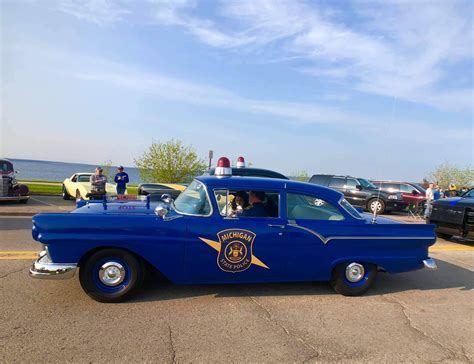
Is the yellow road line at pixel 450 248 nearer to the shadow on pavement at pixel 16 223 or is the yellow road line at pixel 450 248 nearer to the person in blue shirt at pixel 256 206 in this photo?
the person in blue shirt at pixel 256 206

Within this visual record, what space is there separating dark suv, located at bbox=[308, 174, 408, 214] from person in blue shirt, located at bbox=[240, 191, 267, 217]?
44.1 feet

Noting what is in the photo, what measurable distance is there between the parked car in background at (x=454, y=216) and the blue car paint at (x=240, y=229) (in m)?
5.15

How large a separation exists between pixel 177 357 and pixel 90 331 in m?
0.97

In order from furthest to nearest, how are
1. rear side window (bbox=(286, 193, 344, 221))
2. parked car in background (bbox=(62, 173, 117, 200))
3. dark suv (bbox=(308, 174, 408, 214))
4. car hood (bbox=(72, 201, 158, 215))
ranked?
1. dark suv (bbox=(308, 174, 408, 214))
2. parked car in background (bbox=(62, 173, 117, 200))
3. rear side window (bbox=(286, 193, 344, 221))
4. car hood (bbox=(72, 201, 158, 215))

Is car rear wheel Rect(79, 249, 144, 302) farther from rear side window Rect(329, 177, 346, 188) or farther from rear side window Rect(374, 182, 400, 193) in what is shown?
rear side window Rect(374, 182, 400, 193)

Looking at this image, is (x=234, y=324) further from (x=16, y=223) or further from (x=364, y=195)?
(x=364, y=195)

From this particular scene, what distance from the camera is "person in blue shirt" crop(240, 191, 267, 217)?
4.58 metres

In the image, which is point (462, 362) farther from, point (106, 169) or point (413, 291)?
point (106, 169)

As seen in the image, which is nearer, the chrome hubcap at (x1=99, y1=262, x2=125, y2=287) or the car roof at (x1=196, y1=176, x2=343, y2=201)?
the chrome hubcap at (x1=99, y1=262, x2=125, y2=287)

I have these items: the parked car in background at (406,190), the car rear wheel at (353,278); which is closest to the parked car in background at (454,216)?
the car rear wheel at (353,278)

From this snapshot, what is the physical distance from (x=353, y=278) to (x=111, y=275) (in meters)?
3.07

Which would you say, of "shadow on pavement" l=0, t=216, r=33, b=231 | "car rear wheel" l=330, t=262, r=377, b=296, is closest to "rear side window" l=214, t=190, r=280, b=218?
"car rear wheel" l=330, t=262, r=377, b=296

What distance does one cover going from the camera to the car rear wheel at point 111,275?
415 cm

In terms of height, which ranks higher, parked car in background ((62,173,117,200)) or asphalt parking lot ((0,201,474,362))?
parked car in background ((62,173,117,200))
